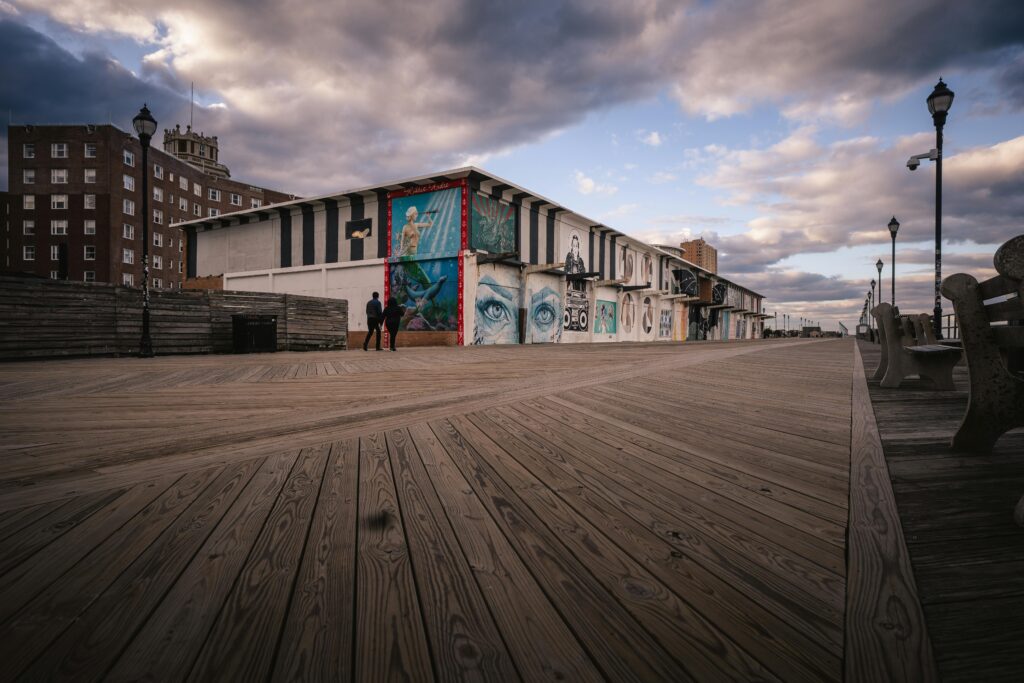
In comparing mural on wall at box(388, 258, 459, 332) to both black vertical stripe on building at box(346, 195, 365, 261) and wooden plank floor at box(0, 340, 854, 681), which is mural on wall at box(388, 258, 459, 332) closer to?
black vertical stripe on building at box(346, 195, 365, 261)

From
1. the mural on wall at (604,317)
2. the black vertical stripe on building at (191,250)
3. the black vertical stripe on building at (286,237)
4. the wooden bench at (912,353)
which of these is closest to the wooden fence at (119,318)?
the black vertical stripe on building at (286,237)

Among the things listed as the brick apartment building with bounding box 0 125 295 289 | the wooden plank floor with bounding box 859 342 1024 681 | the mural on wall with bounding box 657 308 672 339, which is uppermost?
the brick apartment building with bounding box 0 125 295 289

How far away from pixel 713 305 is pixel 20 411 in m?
51.2

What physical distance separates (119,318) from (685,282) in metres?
37.9

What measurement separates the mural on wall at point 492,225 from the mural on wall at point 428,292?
154cm

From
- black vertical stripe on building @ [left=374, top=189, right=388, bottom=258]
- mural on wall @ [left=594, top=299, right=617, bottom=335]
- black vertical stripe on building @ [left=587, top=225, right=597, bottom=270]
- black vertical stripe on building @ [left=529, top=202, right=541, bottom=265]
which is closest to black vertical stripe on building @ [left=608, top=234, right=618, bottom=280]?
mural on wall @ [left=594, top=299, right=617, bottom=335]

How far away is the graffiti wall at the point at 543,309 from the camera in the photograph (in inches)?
900

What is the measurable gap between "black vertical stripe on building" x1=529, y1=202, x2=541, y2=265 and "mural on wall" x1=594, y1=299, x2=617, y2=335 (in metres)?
6.19

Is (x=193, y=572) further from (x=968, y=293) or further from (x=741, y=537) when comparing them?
(x=968, y=293)

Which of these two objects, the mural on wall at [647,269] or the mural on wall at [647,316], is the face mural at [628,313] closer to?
the mural on wall at [647,316]

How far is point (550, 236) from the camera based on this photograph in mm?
Answer: 24562

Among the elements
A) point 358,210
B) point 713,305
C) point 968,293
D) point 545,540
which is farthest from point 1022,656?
point 713,305

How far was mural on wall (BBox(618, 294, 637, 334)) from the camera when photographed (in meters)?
31.2

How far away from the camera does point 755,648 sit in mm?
1050
